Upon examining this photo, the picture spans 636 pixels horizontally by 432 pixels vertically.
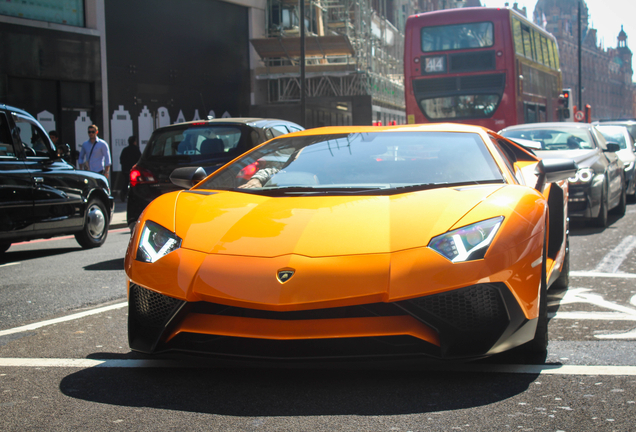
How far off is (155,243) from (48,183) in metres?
6.21

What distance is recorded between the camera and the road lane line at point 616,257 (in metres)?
7.49

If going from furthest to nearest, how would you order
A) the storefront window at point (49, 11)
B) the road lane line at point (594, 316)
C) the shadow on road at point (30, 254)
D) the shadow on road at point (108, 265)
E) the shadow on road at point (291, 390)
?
the storefront window at point (49, 11), the shadow on road at point (30, 254), the shadow on road at point (108, 265), the road lane line at point (594, 316), the shadow on road at point (291, 390)

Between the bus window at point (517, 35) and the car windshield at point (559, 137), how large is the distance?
5587mm

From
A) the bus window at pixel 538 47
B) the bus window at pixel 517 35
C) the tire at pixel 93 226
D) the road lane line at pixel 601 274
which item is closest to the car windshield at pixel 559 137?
the road lane line at pixel 601 274

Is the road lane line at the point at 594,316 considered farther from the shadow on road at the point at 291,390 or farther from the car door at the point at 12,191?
the car door at the point at 12,191

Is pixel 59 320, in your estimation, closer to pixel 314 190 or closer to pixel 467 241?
pixel 314 190

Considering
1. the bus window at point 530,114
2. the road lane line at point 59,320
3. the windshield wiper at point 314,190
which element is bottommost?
the road lane line at point 59,320

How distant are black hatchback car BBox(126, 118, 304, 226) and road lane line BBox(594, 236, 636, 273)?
12.6 ft

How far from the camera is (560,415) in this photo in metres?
3.10

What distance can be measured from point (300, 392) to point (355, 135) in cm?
196

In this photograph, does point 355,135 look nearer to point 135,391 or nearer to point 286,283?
point 286,283

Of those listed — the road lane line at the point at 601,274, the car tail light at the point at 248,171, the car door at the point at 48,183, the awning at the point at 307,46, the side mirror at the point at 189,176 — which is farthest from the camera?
the awning at the point at 307,46

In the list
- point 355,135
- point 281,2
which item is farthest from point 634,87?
point 355,135

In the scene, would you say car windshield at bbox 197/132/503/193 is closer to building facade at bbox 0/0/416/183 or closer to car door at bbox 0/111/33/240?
car door at bbox 0/111/33/240
